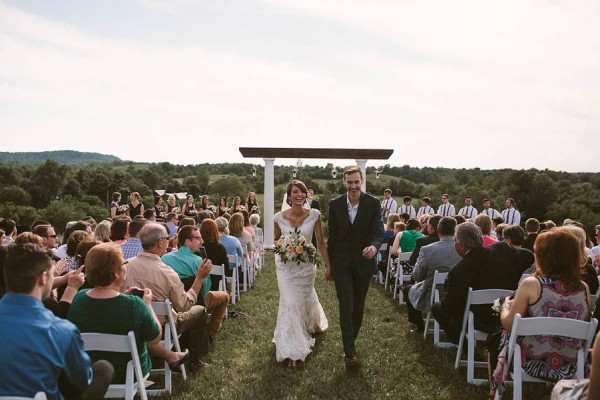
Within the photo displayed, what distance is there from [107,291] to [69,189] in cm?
5949

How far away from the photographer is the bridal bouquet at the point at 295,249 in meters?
5.89

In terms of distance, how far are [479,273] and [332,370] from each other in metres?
1.95

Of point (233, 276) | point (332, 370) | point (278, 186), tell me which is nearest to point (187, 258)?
point (332, 370)

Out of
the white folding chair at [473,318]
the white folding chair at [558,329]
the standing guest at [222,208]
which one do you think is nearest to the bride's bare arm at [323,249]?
the white folding chair at [473,318]

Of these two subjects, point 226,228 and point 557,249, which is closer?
point 557,249

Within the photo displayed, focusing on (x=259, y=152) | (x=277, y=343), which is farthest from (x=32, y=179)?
(x=277, y=343)

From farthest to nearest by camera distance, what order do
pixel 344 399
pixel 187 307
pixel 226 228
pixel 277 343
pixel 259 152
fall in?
pixel 259 152, pixel 226 228, pixel 277 343, pixel 187 307, pixel 344 399

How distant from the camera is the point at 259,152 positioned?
17.6 metres

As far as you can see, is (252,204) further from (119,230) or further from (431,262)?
(431,262)

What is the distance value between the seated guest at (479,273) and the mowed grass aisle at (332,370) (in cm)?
69

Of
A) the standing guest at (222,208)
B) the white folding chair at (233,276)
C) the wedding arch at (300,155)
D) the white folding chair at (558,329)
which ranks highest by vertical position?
the wedding arch at (300,155)

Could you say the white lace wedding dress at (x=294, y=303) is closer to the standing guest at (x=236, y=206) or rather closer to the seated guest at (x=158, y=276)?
the seated guest at (x=158, y=276)

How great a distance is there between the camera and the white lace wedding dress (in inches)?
230

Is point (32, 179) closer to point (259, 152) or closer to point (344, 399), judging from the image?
point (259, 152)
